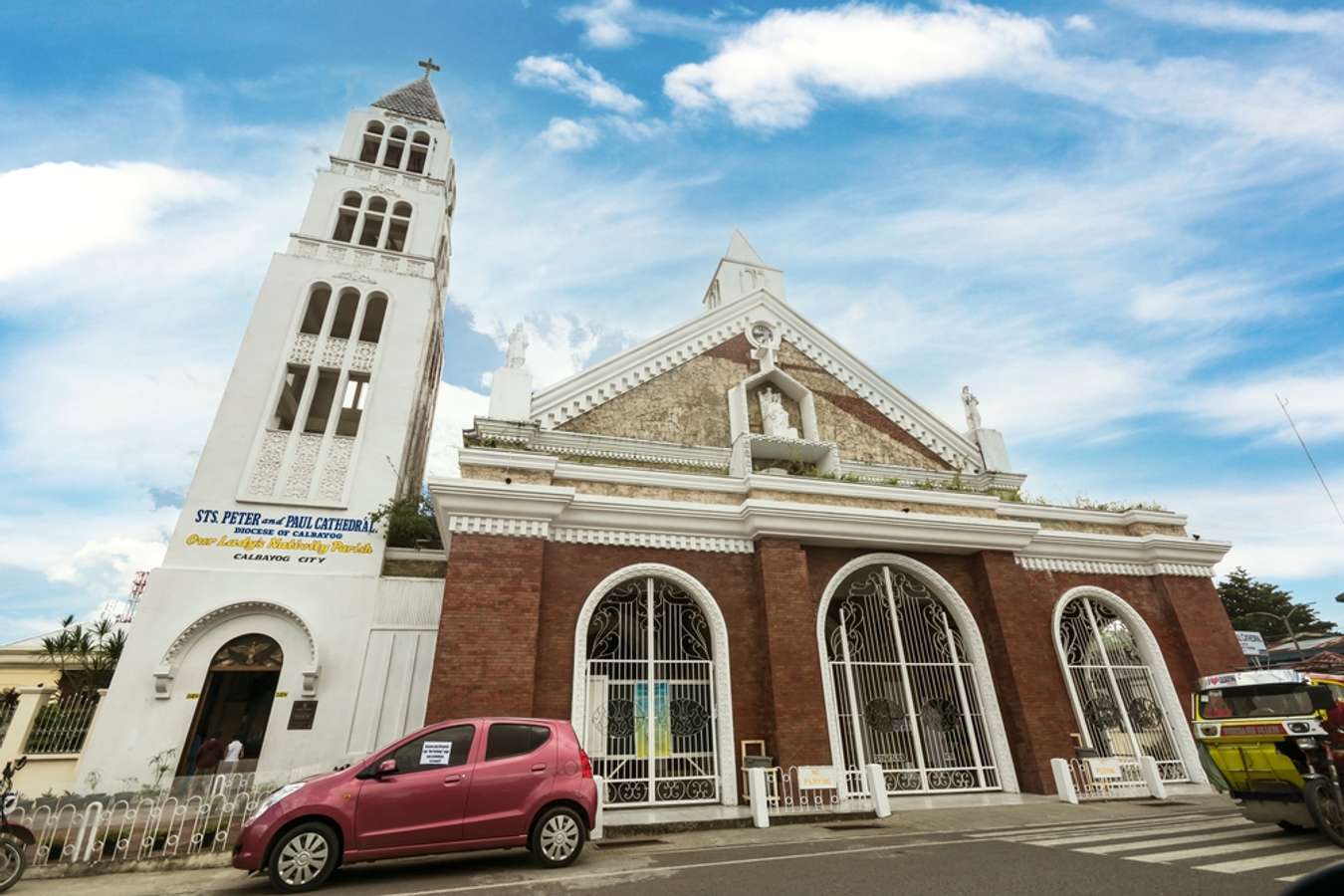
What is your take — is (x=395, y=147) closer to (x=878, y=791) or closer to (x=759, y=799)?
(x=759, y=799)

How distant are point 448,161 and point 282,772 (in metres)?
19.2

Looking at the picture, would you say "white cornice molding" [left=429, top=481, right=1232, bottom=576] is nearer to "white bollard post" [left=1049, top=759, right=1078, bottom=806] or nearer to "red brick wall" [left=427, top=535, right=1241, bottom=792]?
"red brick wall" [left=427, top=535, right=1241, bottom=792]

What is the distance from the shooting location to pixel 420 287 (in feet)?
61.2

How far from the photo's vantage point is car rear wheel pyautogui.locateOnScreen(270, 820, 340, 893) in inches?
251

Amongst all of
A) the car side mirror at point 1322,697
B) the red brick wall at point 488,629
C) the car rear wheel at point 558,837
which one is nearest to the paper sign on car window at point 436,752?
the car rear wheel at point 558,837

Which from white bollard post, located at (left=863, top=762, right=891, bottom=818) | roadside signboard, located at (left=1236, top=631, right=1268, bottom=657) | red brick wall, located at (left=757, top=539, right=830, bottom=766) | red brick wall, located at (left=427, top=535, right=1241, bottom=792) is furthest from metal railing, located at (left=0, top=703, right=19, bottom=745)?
roadside signboard, located at (left=1236, top=631, right=1268, bottom=657)

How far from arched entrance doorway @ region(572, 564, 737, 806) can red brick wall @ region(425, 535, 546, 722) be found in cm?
111

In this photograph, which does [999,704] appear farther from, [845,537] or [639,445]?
[639,445]

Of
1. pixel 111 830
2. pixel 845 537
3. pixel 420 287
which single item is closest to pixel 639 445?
pixel 845 537

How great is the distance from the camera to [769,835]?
9.30m

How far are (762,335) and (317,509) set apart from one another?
12434 mm

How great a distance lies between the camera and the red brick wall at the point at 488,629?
10359 mm

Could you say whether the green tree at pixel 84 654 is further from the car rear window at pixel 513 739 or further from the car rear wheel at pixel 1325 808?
the car rear wheel at pixel 1325 808

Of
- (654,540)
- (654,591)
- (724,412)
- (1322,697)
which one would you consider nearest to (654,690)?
(654,591)
